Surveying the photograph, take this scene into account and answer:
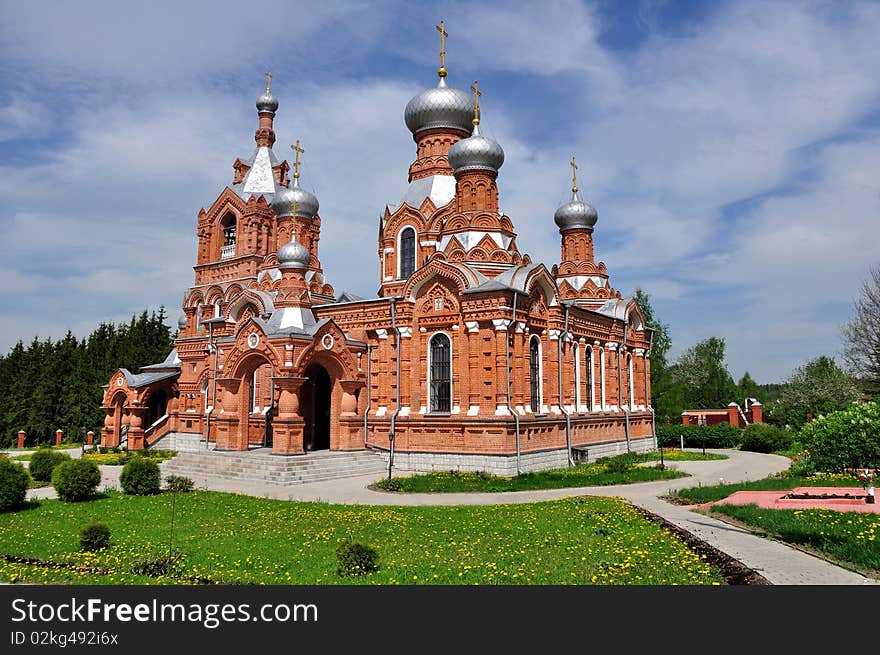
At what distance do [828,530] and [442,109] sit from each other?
23.0 m

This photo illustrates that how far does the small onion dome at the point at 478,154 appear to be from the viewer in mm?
24062

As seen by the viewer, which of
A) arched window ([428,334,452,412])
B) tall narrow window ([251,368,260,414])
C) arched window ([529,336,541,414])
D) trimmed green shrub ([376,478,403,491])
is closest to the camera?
trimmed green shrub ([376,478,403,491])

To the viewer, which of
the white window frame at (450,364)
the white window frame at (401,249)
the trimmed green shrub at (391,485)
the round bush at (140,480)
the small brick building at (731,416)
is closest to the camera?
the round bush at (140,480)

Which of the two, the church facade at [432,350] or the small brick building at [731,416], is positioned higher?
the church facade at [432,350]

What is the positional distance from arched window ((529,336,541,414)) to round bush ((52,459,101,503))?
1346 centimetres

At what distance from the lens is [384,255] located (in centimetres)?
2766

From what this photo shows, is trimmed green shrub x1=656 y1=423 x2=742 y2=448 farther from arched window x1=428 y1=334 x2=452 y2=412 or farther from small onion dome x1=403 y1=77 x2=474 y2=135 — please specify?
small onion dome x1=403 y1=77 x2=474 y2=135

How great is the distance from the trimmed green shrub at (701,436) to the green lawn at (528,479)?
42.1ft

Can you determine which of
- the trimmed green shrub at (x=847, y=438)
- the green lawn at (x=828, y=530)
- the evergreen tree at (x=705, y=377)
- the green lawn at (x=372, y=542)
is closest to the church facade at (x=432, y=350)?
the green lawn at (x=372, y=542)

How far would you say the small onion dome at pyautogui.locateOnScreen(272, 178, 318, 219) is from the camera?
31094mm

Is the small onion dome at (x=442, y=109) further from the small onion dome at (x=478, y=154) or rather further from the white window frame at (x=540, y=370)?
the white window frame at (x=540, y=370)

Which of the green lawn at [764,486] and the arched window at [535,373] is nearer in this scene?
the green lawn at [764,486]

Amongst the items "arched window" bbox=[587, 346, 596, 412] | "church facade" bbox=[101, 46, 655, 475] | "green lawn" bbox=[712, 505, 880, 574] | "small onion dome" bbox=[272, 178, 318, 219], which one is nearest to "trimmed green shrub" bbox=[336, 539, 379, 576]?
"green lawn" bbox=[712, 505, 880, 574]
